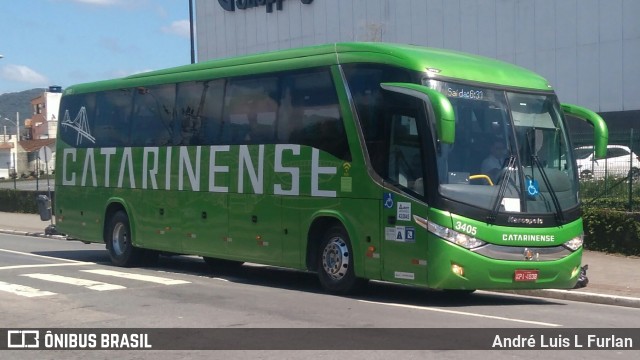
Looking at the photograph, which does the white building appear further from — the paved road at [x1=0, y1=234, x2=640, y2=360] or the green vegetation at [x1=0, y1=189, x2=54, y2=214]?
the paved road at [x1=0, y1=234, x2=640, y2=360]

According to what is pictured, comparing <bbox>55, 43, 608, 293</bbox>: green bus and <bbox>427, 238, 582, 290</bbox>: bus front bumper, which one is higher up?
<bbox>55, 43, 608, 293</bbox>: green bus

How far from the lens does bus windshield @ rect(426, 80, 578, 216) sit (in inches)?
485

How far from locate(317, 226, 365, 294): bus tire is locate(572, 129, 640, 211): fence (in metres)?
7.76

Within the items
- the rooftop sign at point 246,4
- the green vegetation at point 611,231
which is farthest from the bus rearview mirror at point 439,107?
the rooftop sign at point 246,4

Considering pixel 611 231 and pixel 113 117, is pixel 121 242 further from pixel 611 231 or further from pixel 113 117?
pixel 611 231

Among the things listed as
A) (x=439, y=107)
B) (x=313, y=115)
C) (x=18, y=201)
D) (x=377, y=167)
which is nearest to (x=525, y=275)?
(x=377, y=167)

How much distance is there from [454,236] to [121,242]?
8853 millimetres

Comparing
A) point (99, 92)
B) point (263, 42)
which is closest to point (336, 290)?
point (99, 92)

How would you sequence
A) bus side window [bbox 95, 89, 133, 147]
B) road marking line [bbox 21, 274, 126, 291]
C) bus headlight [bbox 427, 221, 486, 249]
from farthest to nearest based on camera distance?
bus side window [bbox 95, 89, 133, 147] → road marking line [bbox 21, 274, 126, 291] → bus headlight [bbox 427, 221, 486, 249]

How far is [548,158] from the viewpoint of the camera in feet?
42.8

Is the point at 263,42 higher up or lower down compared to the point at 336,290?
higher up

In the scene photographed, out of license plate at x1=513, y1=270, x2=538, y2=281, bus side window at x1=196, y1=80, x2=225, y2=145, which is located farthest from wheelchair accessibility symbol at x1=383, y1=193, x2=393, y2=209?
bus side window at x1=196, y1=80, x2=225, y2=145

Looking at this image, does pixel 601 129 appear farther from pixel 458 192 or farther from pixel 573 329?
pixel 573 329

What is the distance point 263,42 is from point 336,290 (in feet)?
129
